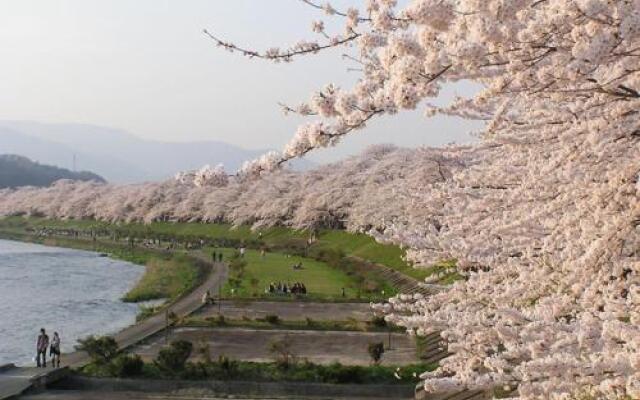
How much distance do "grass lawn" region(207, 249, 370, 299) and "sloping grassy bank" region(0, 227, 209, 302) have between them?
8.98 feet

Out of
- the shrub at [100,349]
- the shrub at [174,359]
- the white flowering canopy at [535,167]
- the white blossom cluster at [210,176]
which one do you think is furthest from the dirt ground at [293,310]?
the white blossom cluster at [210,176]

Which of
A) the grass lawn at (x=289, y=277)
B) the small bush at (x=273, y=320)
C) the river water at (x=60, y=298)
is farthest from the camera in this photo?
the grass lawn at (x=289, y=277)

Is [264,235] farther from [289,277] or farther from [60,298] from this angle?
[60,298]

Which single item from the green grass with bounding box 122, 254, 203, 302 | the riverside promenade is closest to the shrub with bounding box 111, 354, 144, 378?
the riverside promenade

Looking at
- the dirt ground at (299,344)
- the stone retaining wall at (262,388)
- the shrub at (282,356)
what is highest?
the shrub at (282,356)

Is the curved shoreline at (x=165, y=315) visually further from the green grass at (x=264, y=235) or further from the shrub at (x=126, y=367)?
the green grass at (x=264, y=235)

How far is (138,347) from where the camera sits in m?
22.3

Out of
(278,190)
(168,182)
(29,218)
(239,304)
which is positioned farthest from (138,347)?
(29,218)

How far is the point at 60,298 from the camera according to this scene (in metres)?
37.8

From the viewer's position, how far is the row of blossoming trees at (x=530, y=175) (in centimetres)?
363

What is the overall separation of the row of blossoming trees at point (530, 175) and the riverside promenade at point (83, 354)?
1292 centimetres

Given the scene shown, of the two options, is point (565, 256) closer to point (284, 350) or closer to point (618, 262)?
point (618, 262)

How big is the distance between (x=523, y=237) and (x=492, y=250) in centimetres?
59

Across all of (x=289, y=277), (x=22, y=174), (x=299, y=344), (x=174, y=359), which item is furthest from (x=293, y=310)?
(x=22, y=174)
